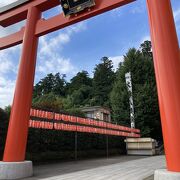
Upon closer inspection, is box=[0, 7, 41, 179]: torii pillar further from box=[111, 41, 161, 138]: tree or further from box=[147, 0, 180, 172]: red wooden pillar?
box=[111, 41, 161, 138]: tree

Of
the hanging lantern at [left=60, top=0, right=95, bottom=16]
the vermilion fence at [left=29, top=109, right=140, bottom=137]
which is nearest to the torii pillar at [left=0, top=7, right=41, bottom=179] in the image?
the hanging lantern at [left=60, top=0, right=95, bottom=16]

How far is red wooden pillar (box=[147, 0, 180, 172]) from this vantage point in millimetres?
4211

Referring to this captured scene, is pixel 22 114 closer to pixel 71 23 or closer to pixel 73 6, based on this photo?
pixel 71 23

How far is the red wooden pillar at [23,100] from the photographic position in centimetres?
659

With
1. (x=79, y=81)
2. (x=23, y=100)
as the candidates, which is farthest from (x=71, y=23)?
(x=79, y=81)

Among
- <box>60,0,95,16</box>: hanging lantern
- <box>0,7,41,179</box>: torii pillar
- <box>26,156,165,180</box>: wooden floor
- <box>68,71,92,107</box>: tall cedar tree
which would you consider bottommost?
<box>26,156,165,180</box>: wooden floor

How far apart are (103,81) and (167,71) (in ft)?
149

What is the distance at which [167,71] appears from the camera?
15.1 feet

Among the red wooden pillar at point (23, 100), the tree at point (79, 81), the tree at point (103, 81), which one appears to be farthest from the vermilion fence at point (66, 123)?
the tree at point (79, 81)

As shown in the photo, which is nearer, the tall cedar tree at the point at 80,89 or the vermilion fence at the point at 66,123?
the vermilion fence at the point at 66,123

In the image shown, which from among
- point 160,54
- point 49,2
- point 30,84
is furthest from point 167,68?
point 49,2

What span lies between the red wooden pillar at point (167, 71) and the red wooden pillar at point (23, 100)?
13.4 feet

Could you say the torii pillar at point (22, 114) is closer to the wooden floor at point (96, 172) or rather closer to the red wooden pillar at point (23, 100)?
the red wooden pillar at point (23, 100)

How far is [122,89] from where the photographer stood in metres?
24.9
